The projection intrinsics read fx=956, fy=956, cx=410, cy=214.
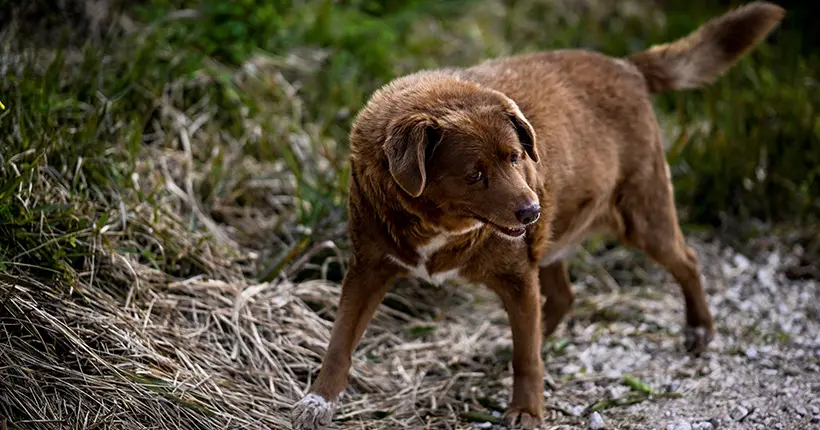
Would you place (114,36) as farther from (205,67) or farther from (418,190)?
(418,190)

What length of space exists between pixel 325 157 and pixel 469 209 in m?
2.18

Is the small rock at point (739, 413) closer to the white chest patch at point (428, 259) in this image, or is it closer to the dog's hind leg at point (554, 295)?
the dog's hind leg at point (554, 295)

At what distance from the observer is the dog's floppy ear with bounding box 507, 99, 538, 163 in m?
3.59

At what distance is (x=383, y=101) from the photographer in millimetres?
3773

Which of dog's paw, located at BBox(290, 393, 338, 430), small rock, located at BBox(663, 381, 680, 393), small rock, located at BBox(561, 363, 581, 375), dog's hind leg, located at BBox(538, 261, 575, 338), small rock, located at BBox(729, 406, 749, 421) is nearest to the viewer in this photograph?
dog's paw, located at BBox(290, 393, 338, 430)

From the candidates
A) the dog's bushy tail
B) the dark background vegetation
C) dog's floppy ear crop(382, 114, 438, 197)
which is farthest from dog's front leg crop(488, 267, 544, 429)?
the dog's bushy tail

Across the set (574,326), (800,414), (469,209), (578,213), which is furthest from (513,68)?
(800,414)

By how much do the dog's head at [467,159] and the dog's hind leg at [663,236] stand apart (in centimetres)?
125

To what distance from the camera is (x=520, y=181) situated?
11.5 feet

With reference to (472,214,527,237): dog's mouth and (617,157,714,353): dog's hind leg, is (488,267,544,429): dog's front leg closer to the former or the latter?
(472,214,527,237): dog's mouth

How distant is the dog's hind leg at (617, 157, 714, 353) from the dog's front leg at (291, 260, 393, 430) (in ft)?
4.75

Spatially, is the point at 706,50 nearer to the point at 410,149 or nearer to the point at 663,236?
the point at 663,236

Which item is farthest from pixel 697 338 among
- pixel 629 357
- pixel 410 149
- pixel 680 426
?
pixel 410 149

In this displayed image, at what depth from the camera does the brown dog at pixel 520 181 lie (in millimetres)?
3508
